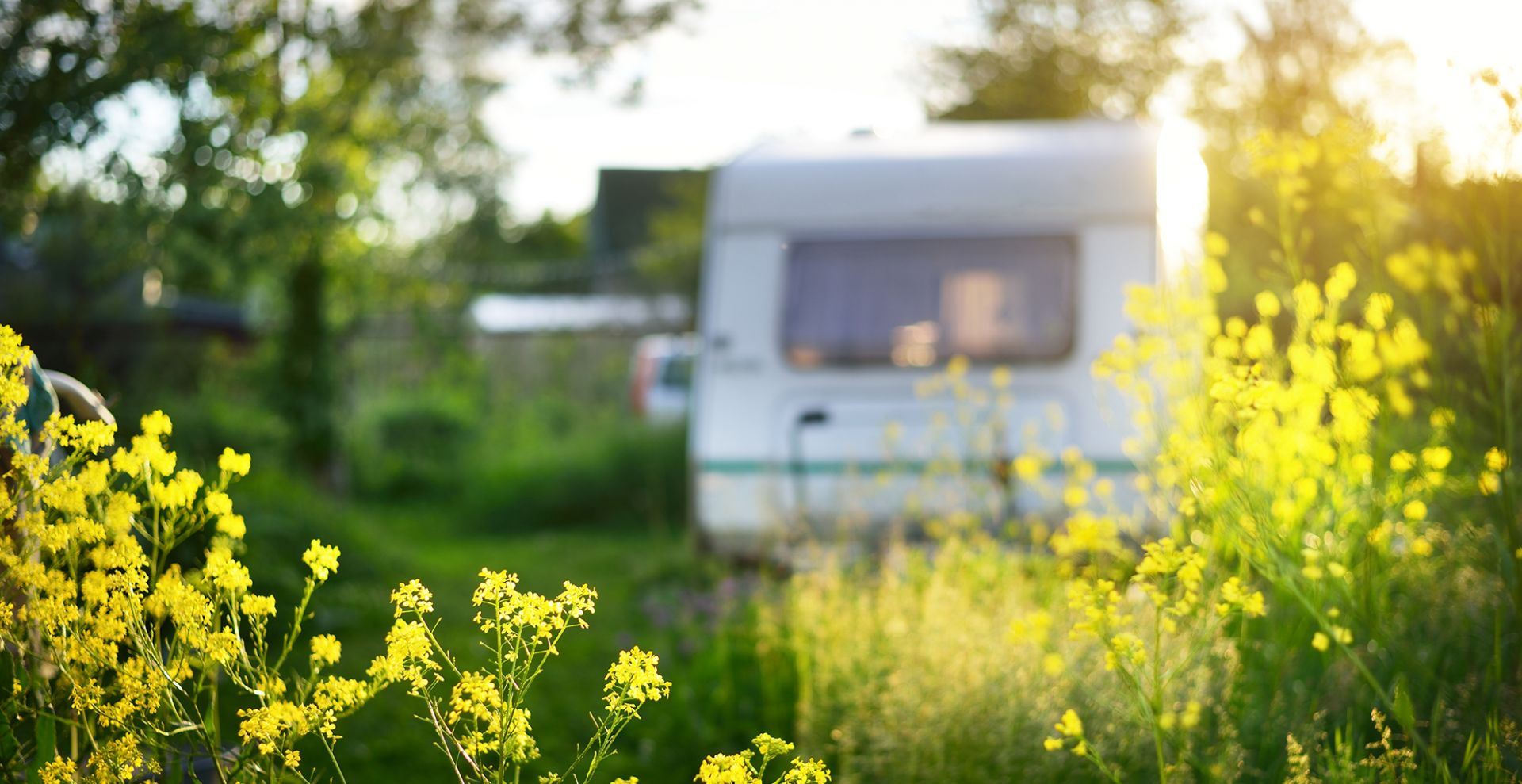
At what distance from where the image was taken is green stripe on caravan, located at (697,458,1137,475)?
19.8 ft

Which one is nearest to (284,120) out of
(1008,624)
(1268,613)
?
(1008,624)

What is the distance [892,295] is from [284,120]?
2.84m

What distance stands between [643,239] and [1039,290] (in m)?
25.5

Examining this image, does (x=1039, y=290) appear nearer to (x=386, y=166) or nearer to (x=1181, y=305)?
(x=1181, y=305)

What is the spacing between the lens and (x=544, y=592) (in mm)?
6727

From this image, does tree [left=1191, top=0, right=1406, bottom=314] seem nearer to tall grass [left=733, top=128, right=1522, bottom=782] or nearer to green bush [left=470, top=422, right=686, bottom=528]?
green bush [left=470, top=422, right=686, bottom=528]

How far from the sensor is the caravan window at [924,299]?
249 inches

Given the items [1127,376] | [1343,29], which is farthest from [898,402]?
[1343,29]

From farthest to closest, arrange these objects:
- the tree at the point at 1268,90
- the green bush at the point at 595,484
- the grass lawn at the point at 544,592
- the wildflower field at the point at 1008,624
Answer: the tree at the point at 1268,90 < the green bush at the point at 595,484 < the grass lawn at the point at 544,592 < the wildflower field at the point at 1008,624

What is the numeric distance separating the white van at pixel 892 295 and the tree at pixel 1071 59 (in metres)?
5.37

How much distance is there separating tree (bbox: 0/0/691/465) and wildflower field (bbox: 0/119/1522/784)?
1338 mm

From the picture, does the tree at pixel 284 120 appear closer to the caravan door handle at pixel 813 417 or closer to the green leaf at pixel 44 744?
the caravan door handle at pixel 813 417

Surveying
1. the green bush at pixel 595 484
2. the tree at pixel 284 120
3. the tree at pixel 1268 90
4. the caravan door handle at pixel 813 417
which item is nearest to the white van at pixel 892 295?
the caravan door handle at pixel 813 417

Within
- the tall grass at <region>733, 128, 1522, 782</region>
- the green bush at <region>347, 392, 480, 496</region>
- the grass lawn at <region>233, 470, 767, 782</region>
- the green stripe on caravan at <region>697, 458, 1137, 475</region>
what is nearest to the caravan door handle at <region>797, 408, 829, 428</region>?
the green stripe on caravan at <region>697, 458, 1137, 475</region>
